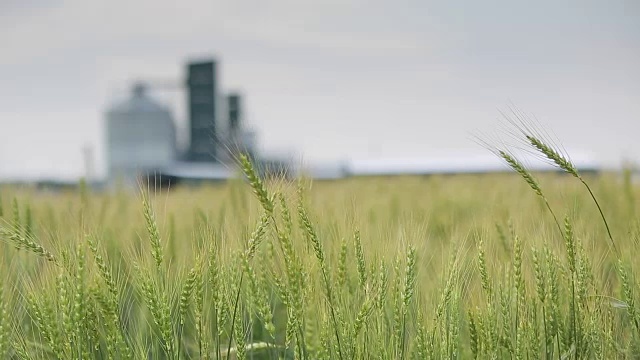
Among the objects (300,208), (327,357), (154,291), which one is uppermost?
(300,208)

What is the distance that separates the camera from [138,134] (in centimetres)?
5103

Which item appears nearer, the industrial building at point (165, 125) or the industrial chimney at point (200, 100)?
the industrial building at point (165, 125)

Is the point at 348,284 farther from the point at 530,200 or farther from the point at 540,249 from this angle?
the point at 530,200

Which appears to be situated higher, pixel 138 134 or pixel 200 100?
pixel 200 100

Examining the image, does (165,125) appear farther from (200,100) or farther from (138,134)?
(200,100)

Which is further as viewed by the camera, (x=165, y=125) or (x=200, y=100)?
(x=200, y=100)

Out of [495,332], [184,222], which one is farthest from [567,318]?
[184,222]

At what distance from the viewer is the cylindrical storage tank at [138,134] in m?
50.7

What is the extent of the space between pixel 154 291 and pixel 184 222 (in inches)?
85.8

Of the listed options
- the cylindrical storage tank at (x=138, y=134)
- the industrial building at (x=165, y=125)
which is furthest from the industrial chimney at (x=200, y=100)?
the cylindrical storage tank at (x=138, y=134)

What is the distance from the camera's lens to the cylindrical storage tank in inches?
1994

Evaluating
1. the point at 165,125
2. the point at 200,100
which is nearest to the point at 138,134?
the point at 165,125

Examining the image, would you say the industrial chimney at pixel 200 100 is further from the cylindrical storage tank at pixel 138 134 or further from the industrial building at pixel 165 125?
the cylindrical storage tank at pixel 138 134

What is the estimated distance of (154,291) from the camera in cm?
132
